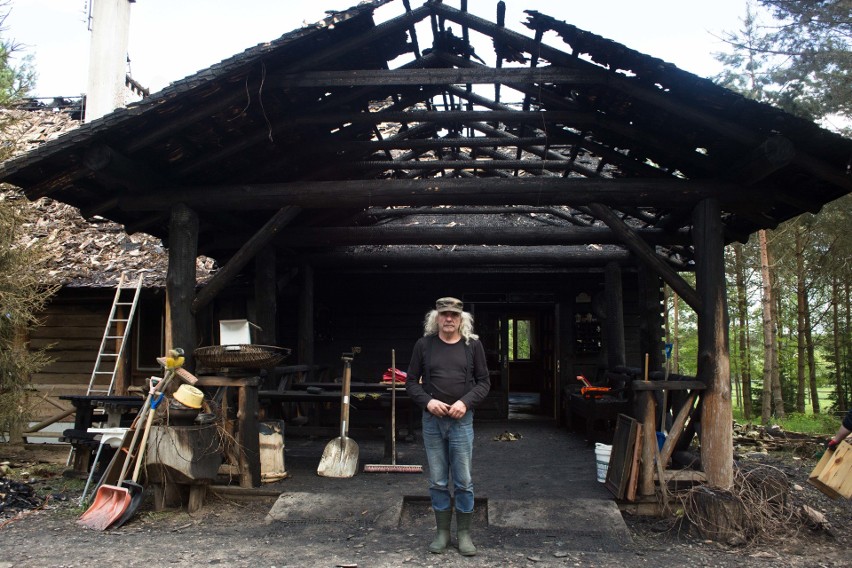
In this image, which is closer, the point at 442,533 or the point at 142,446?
the point at 442,533

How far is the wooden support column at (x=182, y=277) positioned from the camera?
6551 millimetres

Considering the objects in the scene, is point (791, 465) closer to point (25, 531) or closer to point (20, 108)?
point (25, 531)

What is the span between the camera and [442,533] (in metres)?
4.77

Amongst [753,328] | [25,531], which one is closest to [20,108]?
[25,531]

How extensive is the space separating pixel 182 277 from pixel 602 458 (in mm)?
4552

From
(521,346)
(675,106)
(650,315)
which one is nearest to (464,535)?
(675,106)

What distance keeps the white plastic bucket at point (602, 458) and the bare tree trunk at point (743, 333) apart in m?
12.1

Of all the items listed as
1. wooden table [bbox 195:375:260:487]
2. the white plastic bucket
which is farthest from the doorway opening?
wooden table [bbox 195:375:260:487]

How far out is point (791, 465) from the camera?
28.9 ft

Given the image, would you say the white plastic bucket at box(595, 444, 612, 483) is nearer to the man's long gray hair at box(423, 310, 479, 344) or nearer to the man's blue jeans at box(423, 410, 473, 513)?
the man's blue jeans at box(423, 410, 473, 513)

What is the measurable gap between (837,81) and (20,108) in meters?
18.3

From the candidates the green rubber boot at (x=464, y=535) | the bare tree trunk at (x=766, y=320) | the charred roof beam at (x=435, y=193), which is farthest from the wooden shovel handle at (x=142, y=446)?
the bare tree trunk at (x=766, y=320)

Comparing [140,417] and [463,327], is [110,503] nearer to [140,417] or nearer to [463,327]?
[140,417]

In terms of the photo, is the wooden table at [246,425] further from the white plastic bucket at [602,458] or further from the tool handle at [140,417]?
the white plastic bucket at [602,458]
